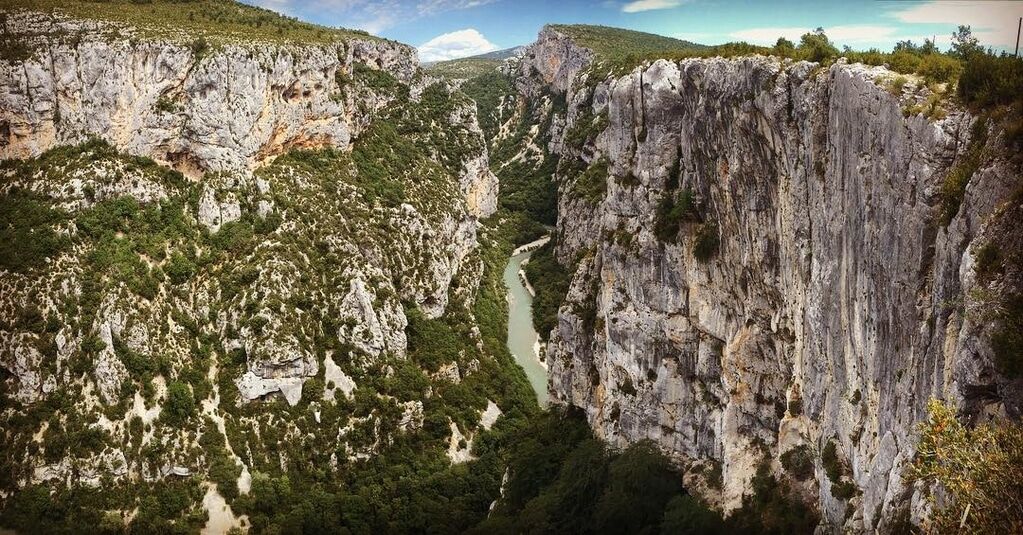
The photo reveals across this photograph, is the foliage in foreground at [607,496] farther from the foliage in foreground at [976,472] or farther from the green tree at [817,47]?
the green tree at [817,47]

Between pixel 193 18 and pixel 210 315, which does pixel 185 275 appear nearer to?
pixel 210 315

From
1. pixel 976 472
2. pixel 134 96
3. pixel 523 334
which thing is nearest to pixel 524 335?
pixel 523 334

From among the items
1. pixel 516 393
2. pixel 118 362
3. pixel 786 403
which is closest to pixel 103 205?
pixel 118 362

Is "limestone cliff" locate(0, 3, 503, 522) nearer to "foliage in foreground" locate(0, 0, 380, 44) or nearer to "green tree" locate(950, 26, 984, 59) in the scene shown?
"foliage in foreground" locate(0, 0, 380, 44)

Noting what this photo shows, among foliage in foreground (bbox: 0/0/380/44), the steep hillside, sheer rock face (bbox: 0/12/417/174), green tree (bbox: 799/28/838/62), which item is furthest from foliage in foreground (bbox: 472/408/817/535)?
foliage in foreground (bbox: 0/0/380/44)

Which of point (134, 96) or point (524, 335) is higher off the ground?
point (134, 96)

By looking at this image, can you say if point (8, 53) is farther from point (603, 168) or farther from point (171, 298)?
point (603, 168)
